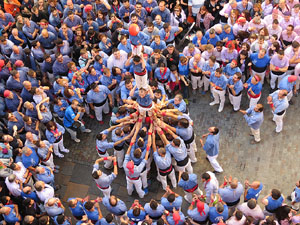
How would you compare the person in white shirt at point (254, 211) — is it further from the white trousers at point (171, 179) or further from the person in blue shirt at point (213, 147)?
the white trousers at point (171, 179)

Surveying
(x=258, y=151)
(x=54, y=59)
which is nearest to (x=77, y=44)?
(x=54, y=59)

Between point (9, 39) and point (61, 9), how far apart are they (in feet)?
7.72

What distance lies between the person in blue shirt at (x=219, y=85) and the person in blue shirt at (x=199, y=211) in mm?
4442

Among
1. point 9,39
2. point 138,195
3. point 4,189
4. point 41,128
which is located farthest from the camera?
point 9,39

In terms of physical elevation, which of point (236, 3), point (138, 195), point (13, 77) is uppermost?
point (236, 3)

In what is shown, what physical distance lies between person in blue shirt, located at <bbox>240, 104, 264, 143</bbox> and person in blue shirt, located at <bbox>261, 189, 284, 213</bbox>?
2.70m

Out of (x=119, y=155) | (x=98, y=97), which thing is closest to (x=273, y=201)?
(x=119, y=155)

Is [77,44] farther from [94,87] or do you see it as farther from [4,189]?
[4,189]

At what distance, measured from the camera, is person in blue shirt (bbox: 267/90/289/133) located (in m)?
11.1

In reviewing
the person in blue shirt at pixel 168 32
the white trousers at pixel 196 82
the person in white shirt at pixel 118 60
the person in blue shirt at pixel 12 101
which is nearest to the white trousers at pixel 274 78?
the white trousers at pixel 196 82

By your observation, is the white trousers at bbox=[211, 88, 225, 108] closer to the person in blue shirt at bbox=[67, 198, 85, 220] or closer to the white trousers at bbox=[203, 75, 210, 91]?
the white trousers at bbox=[203, 75, 210, 91]

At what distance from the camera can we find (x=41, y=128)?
513 inches

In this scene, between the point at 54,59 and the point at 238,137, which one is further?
the point at 54,59

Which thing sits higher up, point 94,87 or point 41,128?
point 94,87
